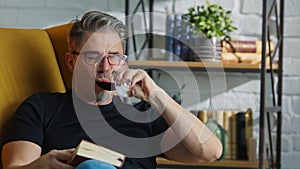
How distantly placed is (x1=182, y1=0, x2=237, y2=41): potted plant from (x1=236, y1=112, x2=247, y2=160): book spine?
0.32 metres

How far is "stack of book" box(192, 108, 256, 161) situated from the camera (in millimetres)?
2469

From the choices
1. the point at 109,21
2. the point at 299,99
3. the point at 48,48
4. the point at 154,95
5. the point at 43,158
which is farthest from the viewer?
the point at 299,99

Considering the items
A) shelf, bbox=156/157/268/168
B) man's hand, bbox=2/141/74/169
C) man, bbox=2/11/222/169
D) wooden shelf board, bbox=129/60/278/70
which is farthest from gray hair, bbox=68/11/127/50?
shelf, bbox=156/157/268/168

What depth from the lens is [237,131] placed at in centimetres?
249

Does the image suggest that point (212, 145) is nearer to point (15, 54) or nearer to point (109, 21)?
point (109, 21)

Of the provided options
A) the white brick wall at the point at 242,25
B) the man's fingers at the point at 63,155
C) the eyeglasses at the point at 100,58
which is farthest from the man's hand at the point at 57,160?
the white brick wall at the point at 242,25

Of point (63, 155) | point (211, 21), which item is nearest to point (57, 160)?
point (63, 155)

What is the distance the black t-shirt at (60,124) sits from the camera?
5.23ft

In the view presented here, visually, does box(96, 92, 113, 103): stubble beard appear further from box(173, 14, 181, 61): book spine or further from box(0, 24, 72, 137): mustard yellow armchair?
box(173, 14, 181, 61): book spine

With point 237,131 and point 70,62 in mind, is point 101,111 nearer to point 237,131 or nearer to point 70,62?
point 70,62

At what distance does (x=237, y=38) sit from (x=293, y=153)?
0.54 metres

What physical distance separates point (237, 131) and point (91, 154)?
130cm

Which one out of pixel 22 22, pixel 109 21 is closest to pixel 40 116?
pixel 109 21

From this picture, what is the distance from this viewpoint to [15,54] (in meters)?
1.76
